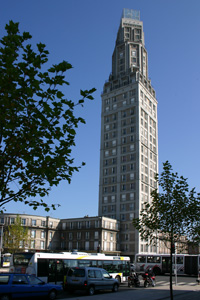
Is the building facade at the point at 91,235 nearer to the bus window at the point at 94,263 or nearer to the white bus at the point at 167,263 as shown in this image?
the white bus at the point at 167,263

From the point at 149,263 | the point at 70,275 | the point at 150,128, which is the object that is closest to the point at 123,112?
the point at 150,128

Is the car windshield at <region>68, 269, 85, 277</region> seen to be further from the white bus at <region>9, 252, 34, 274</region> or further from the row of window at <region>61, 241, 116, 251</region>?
the row of window at <region>61, 241, 116, 251</region>

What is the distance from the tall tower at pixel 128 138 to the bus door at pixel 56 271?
49.9 m

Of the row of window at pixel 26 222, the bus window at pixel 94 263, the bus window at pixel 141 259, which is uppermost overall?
the row of window at pixel 26 222

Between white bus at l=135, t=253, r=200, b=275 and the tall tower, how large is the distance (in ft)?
79.6

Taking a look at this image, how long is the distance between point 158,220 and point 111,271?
1231 cm

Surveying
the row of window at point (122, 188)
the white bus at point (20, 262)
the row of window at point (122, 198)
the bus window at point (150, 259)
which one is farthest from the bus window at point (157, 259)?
the row of window at point (122, 188)

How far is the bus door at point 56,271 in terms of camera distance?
2414 cm

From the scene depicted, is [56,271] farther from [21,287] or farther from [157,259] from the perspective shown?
[157,259]

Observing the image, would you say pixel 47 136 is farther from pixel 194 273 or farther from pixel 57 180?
pixel 194 273

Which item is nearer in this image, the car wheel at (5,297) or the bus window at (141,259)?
the car wheel at (5,297)

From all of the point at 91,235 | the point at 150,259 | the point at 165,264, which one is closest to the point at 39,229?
the point at 91,235

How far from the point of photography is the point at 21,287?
17.0 metres

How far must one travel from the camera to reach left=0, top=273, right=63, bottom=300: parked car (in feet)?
53.6
